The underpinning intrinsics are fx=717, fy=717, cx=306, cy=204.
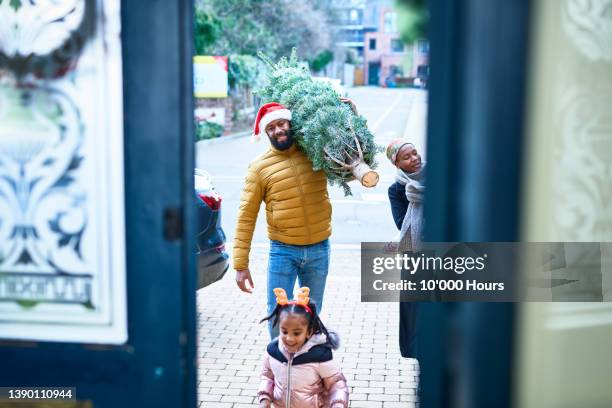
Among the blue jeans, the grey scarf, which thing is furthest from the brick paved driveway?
the grey scarf

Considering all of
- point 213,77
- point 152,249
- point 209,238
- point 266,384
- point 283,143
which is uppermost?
point 213,77

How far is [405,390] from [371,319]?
1528 millimetres

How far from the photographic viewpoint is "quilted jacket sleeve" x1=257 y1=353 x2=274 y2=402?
11.9 ft

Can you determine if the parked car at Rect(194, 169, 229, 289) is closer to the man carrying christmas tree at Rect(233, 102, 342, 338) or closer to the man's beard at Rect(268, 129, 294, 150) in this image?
the man carrying christmas tree at Rect(233, 102, 342, 338)

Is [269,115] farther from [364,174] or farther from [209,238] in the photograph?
[209,238]

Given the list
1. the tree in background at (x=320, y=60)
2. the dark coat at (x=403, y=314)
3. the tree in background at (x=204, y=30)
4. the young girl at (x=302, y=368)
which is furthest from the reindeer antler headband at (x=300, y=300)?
the tree in background at (x=320, y=60)

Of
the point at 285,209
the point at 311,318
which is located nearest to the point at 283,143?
the point at 285,209

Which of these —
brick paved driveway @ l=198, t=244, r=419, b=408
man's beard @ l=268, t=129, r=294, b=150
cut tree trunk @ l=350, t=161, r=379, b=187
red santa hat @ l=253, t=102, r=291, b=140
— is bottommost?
brick paved driveway @ l=198, t=244, r=419, b=408

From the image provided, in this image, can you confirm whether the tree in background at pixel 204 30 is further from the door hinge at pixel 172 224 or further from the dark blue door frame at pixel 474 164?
the dark blue door frame at pixel 474 164

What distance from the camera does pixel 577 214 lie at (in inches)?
80.7

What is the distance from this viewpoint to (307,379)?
359 cm

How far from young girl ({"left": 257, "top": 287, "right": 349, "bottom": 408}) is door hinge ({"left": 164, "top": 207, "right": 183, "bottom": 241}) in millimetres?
1400

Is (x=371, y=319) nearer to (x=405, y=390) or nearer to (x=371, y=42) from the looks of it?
(x=405, y=390)

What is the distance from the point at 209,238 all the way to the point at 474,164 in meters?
4.06
